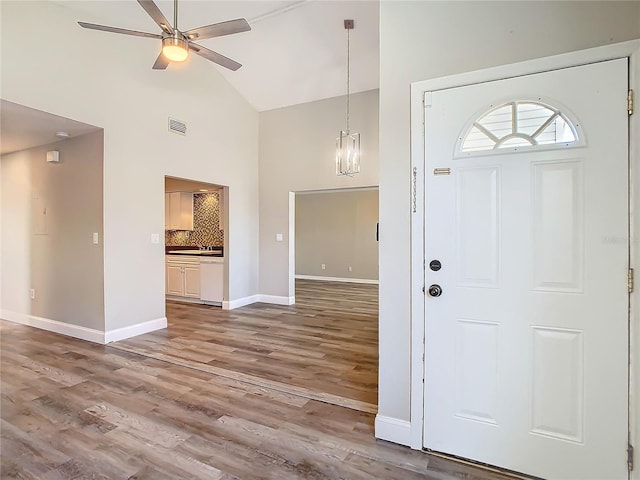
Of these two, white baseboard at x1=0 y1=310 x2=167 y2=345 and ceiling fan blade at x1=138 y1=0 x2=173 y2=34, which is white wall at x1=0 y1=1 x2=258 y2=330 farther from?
ceiling fan blade at x1=138 y1=0 x2=173 y2=34

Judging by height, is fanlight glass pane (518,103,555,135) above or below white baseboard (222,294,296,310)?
above

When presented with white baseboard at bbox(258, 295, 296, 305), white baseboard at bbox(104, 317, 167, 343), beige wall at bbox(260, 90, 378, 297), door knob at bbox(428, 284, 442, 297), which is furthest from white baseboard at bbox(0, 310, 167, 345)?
door knob at bbox(428, 284, 442, 297)

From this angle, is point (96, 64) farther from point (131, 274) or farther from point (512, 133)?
point (512, 133)

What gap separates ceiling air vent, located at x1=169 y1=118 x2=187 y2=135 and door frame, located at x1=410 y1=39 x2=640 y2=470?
3.74 metres

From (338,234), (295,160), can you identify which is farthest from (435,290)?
(338,234)

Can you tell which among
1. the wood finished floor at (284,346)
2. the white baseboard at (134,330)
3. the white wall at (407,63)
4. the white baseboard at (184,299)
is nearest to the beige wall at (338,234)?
the wood finished floor at (284,346)

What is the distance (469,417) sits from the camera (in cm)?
184

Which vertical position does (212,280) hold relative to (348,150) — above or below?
below

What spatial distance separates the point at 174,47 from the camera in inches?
104

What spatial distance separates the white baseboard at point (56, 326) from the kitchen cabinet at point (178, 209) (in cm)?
273

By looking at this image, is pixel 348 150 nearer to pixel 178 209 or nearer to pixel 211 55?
pixel 211 55

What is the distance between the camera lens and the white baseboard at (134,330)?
12.8 ft

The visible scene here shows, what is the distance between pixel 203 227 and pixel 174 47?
4.97m

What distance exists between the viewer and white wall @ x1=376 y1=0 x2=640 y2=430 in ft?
5.64
